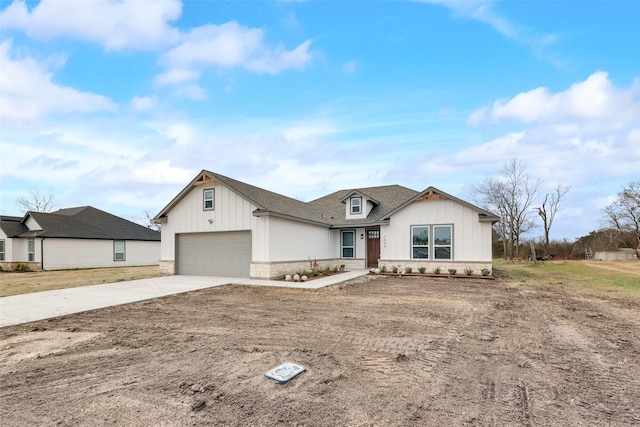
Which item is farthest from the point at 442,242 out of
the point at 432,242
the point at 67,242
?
the point at 67,242

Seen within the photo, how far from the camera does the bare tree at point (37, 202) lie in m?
43.1

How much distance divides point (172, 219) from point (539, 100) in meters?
19.2

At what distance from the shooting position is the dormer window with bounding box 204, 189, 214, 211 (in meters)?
16.5

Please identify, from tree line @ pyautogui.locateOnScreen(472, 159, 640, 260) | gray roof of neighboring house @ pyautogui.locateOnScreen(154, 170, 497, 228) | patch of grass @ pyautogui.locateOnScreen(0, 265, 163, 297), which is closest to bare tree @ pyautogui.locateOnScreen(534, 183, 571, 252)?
tree line @ pyautogui.locateOnScreen(472, 159, 640, 260)

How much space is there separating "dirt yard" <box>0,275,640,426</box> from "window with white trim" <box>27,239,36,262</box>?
21.0m

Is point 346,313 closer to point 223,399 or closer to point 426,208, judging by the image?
point 223,399

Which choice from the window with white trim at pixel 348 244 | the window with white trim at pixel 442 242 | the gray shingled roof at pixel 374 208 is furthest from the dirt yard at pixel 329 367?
the window with white trim at pixel 348 244

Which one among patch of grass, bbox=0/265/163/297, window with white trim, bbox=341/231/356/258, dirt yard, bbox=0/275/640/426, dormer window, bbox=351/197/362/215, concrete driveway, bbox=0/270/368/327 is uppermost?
dormer window, bbox=351/197/362/215

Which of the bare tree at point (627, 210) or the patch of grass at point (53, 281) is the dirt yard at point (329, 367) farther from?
the bare tree at point (627, 210)

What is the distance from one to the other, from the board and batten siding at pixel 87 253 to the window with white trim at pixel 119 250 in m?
0.24

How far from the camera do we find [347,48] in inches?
559

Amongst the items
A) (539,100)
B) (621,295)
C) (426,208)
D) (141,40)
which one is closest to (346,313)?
(621,295)

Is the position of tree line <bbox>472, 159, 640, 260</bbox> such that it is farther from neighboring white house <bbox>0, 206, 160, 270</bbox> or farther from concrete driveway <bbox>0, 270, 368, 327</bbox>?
neighboring white house <bbox>0, 206, 160, 270</bbox>

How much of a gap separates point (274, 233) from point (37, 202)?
4497cm
